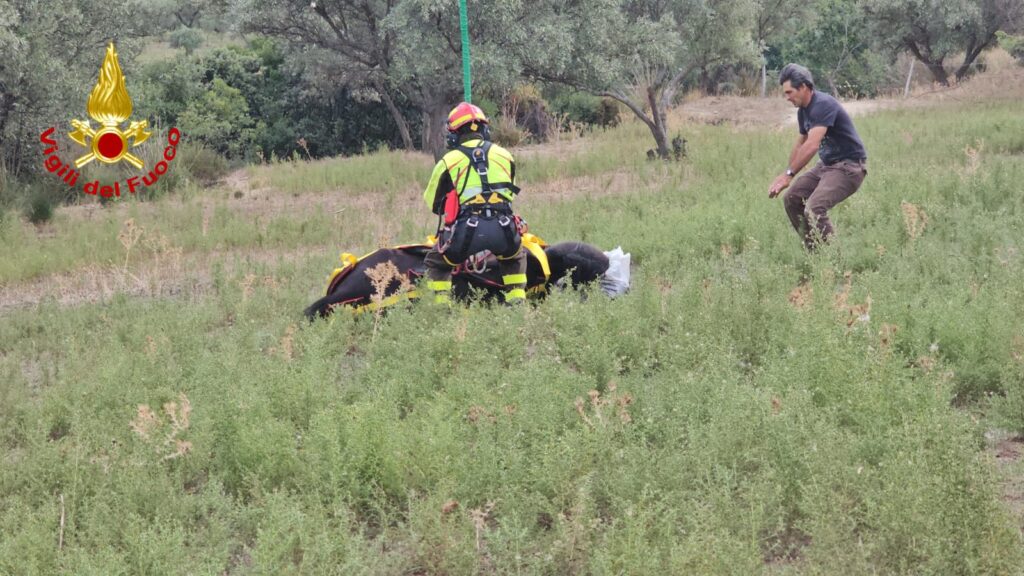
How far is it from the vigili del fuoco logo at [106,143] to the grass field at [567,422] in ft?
15.4

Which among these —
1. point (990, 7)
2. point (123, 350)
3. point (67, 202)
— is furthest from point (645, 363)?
point (990, 7)

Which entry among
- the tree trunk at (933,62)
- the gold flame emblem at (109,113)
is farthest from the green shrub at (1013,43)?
the gold flame emblem at (109,113)

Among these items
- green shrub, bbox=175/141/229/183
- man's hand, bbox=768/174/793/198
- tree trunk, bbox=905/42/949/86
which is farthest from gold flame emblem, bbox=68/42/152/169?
tree trunk, bbox=905/42/949/86

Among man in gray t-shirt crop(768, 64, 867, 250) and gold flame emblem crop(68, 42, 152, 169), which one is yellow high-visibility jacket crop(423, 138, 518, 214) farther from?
gold flame emblem crop(68, 42, 152, 169)

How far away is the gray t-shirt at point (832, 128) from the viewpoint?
338 inches

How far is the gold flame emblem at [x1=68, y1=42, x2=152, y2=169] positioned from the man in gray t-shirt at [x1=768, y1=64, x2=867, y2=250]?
694 centimetres

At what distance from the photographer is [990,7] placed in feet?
103

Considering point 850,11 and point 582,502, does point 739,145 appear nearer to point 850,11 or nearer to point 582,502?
point 582,502

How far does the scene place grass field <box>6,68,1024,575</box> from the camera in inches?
168

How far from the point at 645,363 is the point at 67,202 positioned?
13.7 metres

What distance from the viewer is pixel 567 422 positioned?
550 cm

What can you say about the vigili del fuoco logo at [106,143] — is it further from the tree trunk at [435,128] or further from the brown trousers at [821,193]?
the brown trousers at [821,193]

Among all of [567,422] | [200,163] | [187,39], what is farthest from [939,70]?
[567,422]

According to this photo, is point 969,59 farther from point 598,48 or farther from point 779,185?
point 779,185
